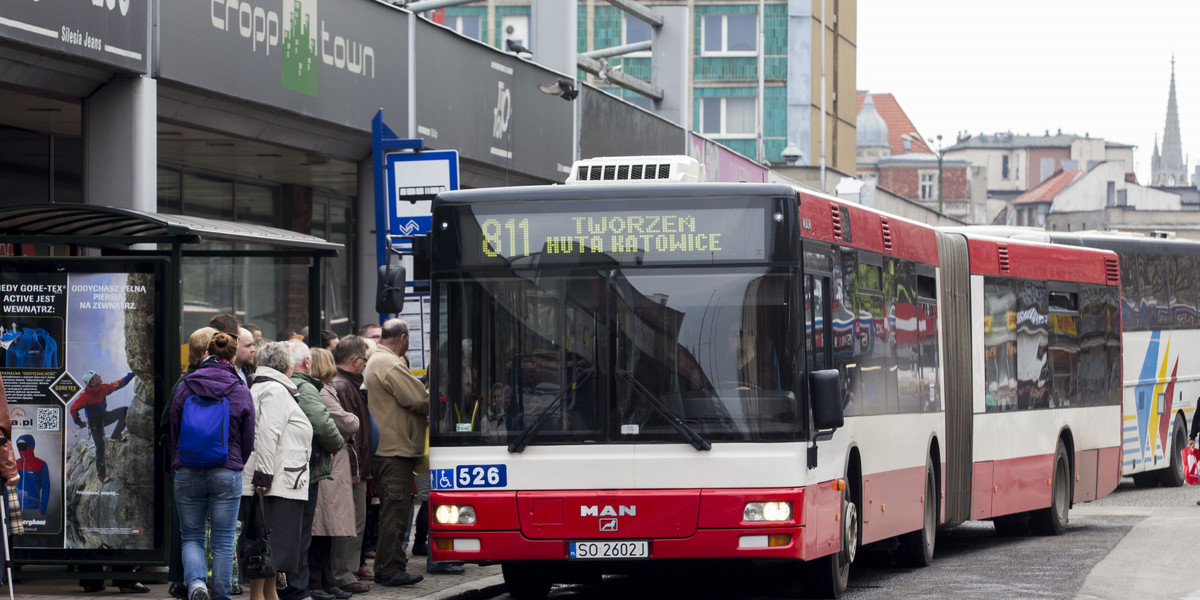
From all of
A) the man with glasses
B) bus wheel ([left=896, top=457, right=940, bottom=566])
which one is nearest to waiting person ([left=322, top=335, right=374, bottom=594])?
the man with glasses

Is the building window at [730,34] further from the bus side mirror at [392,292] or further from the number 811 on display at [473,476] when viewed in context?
the number 811 on display at [473,476]

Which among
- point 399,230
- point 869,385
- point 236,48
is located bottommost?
point 869,385

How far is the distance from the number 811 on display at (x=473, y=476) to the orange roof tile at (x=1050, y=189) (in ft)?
476

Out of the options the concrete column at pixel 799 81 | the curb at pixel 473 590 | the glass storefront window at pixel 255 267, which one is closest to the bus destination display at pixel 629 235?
the curb at pixel 473 590

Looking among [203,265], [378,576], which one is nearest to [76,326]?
[378,576]

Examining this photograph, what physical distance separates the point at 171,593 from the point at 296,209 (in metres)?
13.1

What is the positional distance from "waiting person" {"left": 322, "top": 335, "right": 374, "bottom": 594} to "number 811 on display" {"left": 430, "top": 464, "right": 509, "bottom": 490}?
104 cm

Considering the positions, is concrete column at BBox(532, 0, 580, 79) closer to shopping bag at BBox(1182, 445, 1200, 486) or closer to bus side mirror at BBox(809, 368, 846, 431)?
shopping bag at BBox(1182, 445, 1200, 486)

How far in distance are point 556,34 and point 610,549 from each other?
15.8 meters

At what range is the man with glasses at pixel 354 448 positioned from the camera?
11.6 metres

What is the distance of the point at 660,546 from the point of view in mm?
10523

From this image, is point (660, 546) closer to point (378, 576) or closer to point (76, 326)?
point (378, 576)

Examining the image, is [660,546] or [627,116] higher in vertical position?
[627,116]

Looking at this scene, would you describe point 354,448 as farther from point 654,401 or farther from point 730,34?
point 730,34
